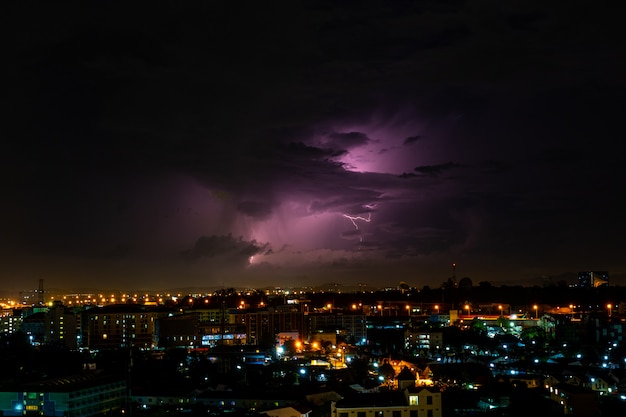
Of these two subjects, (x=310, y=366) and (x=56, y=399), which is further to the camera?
(x=310, y=366)

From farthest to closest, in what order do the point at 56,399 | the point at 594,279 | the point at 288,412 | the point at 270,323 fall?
the point at 594,279
the point at 270,323
the point at 56,399
the point at 288,412

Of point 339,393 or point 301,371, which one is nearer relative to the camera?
point 339,393

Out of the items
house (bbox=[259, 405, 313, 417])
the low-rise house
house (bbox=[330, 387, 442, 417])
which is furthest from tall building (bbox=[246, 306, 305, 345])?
house (bbox=[330, 387, 442, 417])

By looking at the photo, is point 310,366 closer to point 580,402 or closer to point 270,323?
point 580,402

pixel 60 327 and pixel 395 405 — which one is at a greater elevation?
pixel 395 405

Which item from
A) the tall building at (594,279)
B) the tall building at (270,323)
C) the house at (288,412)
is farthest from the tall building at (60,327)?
the tall building at (594,279)

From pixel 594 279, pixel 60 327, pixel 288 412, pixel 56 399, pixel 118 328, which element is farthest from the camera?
pixel 594 279

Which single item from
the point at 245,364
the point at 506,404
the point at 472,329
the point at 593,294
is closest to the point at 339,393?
the point at 506,404

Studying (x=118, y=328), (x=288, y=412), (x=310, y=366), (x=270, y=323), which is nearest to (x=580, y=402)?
(x=288, y=412)

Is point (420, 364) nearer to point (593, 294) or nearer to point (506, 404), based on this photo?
point (506, 404)

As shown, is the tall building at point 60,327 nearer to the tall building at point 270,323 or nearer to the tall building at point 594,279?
the tall building at point 270,323
